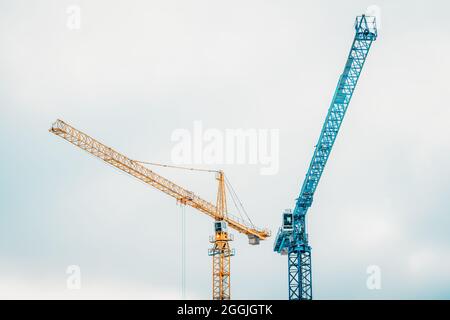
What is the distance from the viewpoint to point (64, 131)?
118m

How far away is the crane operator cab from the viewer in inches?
4811

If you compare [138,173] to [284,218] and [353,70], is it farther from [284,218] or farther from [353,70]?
[353,70]

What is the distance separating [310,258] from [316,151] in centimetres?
1676

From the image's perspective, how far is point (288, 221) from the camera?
A: 12231cm

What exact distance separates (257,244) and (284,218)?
20.6 meters

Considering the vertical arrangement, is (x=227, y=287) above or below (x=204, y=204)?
below

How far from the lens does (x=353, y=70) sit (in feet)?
363

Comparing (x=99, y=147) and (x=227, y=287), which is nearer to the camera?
(x=99, y=147)

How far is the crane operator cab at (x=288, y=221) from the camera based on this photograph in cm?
12219

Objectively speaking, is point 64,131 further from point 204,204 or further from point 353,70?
point 353,70
